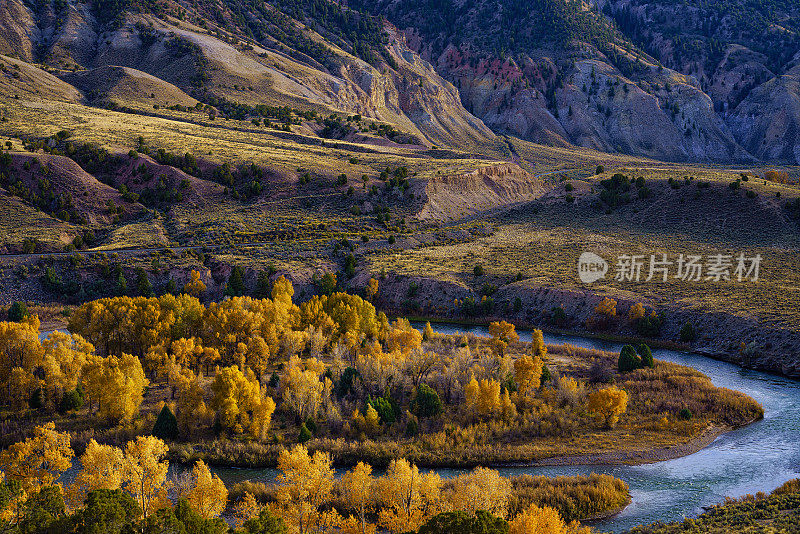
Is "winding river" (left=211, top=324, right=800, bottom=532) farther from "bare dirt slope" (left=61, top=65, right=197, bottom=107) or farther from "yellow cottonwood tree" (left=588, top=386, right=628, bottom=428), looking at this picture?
"bare dirt slope" (left=61, top=65, right=197, bottom=107)

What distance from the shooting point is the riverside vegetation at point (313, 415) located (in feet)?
109

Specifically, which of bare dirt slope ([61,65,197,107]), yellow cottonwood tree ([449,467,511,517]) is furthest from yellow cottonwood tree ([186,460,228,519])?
bare dirt slope ([61,65,197,107])

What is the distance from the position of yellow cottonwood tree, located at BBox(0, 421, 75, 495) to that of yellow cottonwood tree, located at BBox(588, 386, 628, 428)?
35.1 m

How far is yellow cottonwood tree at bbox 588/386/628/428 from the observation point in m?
48.3

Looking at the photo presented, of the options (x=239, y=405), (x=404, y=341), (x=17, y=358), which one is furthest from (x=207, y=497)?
(x=404, y=341)

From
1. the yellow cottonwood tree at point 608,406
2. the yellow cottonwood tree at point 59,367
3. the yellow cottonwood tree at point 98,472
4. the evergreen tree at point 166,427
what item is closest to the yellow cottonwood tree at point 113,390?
the yellow cottonwood tree at point 59,367

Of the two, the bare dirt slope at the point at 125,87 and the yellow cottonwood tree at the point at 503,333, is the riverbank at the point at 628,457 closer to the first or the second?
the yellow cottonwood tree at the point at 503,333

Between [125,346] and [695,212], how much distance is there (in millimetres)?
88852

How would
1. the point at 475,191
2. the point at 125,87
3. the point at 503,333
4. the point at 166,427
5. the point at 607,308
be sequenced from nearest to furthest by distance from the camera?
the point at 166,427, the point at 503,333, the point at 607,308, the point at 475,191, the point at 125,87

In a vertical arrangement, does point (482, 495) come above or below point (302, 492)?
above

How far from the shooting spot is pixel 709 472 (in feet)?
138

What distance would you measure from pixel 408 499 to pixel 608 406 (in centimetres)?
2161

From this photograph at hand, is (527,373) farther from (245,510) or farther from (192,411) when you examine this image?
(245,510)

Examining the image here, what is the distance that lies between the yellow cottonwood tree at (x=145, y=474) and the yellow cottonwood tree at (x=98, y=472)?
52 centimetres
